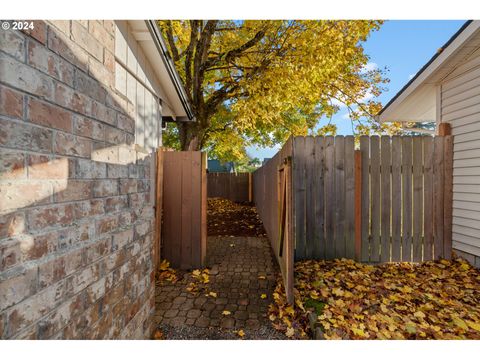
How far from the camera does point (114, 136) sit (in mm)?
1989

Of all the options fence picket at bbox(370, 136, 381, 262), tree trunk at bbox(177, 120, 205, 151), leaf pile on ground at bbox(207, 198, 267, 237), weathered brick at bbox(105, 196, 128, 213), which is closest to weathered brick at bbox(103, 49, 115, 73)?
weathered brick at bbox(105, 196, 128, 213)

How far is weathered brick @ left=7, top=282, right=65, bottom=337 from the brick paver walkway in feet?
5.37

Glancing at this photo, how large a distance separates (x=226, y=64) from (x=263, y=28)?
194cm

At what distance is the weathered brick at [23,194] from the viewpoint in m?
1.13

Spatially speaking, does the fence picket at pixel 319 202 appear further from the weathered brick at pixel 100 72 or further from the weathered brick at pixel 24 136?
the weathered brick at pixel 24 136

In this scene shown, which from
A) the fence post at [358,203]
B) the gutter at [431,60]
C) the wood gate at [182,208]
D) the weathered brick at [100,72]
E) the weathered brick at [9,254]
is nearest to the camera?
the weathered brick at [9,254]

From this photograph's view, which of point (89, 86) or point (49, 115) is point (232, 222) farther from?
point (49, 115)

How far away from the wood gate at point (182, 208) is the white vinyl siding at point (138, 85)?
0.56 meters

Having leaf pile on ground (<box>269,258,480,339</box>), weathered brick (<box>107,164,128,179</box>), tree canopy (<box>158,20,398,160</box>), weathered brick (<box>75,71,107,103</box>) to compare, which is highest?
tree canopy (<box>158,20,398,160</box>)

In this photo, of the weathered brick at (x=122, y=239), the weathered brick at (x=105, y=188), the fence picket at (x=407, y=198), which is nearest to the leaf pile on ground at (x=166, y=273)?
the weathered brick at (x=122, y=239)

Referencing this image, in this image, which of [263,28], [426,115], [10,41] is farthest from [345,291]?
[263,28]

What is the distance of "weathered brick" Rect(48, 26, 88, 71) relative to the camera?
139 centimetres

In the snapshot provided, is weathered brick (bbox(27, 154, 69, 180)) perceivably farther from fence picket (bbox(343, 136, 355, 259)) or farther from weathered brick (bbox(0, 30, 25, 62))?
fence picket (bbox(343, 136, 355, 259))

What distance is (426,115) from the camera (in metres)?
7.09
